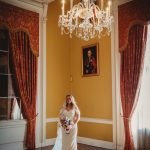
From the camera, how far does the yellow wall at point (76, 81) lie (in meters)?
A: 6.30

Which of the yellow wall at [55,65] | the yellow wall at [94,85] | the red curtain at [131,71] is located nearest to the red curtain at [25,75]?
the yellow wall at [55,65]

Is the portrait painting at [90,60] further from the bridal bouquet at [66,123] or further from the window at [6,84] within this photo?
the window at [6,84]

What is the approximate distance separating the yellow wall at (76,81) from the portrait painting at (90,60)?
12 cm

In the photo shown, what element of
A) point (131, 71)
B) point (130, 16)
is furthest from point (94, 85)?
point (130, 16)

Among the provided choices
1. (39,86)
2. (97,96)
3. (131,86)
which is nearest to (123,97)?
(131,86)

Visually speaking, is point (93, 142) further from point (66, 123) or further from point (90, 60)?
point (90, 60)

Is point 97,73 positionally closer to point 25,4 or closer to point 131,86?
point 131,86

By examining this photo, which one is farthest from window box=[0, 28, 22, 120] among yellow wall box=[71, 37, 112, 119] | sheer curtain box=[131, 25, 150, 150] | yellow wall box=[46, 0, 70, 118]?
sheer curtain box=[131, 25, 150, 150]

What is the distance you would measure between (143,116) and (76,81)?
7.73 feet

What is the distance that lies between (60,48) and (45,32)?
0.72 meters

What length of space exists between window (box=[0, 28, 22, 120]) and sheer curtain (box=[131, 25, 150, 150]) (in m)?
→ 2.83

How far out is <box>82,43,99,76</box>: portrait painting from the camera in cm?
658

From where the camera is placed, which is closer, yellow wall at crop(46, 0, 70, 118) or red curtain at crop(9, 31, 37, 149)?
red curtain at crop(9, 31, 37, 149)

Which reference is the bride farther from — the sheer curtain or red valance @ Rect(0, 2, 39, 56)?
red valance @ Rect(0, 2, 39, 56)
